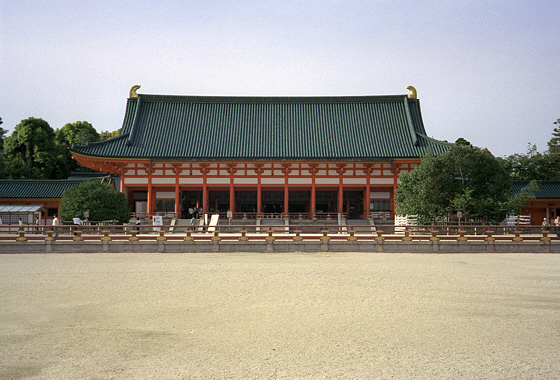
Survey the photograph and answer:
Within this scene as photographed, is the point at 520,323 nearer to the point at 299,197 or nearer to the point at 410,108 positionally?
the point at 299,197

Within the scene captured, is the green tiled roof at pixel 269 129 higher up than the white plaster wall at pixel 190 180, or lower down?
higher up

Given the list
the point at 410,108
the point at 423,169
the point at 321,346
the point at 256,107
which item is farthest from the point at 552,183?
the point at 321,346

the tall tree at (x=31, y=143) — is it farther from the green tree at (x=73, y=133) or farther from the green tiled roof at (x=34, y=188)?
the green tree at (x=73, y=133)

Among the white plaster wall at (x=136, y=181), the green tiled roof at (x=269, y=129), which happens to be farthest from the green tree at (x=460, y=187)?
the white plaster wall at (x=136, y=181)

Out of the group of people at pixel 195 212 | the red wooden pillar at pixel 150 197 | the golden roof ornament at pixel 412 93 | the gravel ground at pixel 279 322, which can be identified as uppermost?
the golden roof ornament at pixel 412 93

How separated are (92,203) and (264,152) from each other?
477 inches

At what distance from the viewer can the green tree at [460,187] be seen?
22672mm

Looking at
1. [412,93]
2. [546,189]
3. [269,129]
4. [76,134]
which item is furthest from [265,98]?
[76,134]

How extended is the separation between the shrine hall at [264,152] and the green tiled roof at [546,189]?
928cm

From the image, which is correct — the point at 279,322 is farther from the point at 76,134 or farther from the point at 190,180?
the point at 76,134

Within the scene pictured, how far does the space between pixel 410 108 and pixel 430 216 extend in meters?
15.3

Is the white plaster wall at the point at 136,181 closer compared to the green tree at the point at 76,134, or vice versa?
the white plaster wall at the point at 136,181

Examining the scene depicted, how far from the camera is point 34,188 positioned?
34500 mm

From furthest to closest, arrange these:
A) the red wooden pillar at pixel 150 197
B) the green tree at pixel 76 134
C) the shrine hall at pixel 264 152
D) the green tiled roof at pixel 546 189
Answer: the green tree at pixel 76 134
the green tiled roof at pixel 546 189
the shrine hall at pixel 264 152
the red wooden pillar at pixel 150 197
